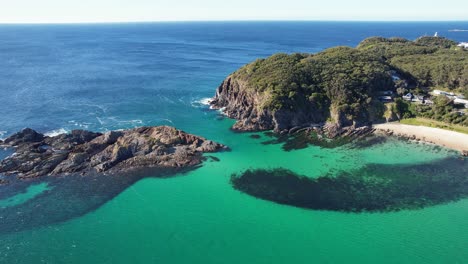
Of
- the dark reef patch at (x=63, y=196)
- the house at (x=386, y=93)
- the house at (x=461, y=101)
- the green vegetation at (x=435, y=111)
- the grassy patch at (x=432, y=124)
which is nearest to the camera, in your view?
the dark reef patch at (x=63, y=196)

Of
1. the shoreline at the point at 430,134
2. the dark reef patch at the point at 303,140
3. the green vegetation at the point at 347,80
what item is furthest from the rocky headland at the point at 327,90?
the shoreline at the point at 430,134

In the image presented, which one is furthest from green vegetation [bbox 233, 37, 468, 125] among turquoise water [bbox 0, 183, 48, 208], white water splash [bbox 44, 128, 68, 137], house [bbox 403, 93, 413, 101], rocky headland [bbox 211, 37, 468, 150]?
turquoise water [bbox 0, 183, 48, 208]

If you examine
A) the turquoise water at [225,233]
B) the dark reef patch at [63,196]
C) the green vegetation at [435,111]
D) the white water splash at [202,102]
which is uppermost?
the green vegetation at [435,111]

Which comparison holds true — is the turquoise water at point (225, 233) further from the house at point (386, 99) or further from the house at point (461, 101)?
the house at point (461, 101)

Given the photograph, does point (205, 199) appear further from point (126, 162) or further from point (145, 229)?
point (126, 162)

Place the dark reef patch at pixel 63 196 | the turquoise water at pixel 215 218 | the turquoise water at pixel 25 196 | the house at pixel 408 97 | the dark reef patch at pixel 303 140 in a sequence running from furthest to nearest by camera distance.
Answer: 1. the house at pixel 408 97
2. the dark reef patch at pixel 303 140
3. the turquoise water at pixel 25 196
4. the dark reef patch at pixel 63 196
5. the turquoise water at pixel 215 218

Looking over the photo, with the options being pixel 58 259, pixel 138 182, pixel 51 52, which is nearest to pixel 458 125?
pixel 138 182

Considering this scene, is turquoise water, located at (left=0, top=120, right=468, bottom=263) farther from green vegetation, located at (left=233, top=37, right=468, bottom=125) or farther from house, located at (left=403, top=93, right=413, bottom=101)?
house, located at (left=403, top=93, right=413, bottom=101)

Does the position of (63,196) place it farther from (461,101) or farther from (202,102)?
(461,101)
